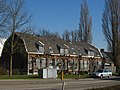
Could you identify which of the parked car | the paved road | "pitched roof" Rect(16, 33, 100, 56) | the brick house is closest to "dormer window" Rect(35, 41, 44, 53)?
the brick house

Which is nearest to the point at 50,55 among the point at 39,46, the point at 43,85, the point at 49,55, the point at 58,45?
the point at 49,55

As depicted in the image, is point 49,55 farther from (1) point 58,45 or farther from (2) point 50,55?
(1) point 58,45

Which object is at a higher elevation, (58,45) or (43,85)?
(58,45)

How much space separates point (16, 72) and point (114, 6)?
2838cm

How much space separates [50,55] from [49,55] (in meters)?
0.33

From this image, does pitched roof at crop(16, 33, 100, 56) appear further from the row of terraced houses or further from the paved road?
the paved road

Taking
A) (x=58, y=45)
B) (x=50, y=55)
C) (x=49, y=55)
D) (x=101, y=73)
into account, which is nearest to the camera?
(x=101, y=73)

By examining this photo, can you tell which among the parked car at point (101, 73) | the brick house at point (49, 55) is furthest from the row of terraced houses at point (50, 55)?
the parked car at point (101, 73)

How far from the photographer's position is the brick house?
65.8 m

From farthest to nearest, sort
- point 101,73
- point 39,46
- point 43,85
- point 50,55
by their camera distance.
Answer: point 50,55
point 39,46
point 101,73
point 43,85

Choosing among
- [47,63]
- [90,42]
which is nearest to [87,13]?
[90,42]

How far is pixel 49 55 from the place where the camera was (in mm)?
71812

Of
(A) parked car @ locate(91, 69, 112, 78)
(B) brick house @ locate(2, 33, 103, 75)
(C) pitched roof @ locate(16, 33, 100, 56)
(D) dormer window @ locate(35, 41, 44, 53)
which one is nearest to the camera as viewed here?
(A) parked car @ locate(91, 69, 112, 78)

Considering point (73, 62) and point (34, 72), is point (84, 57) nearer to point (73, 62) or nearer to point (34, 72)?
point (73, 62)
